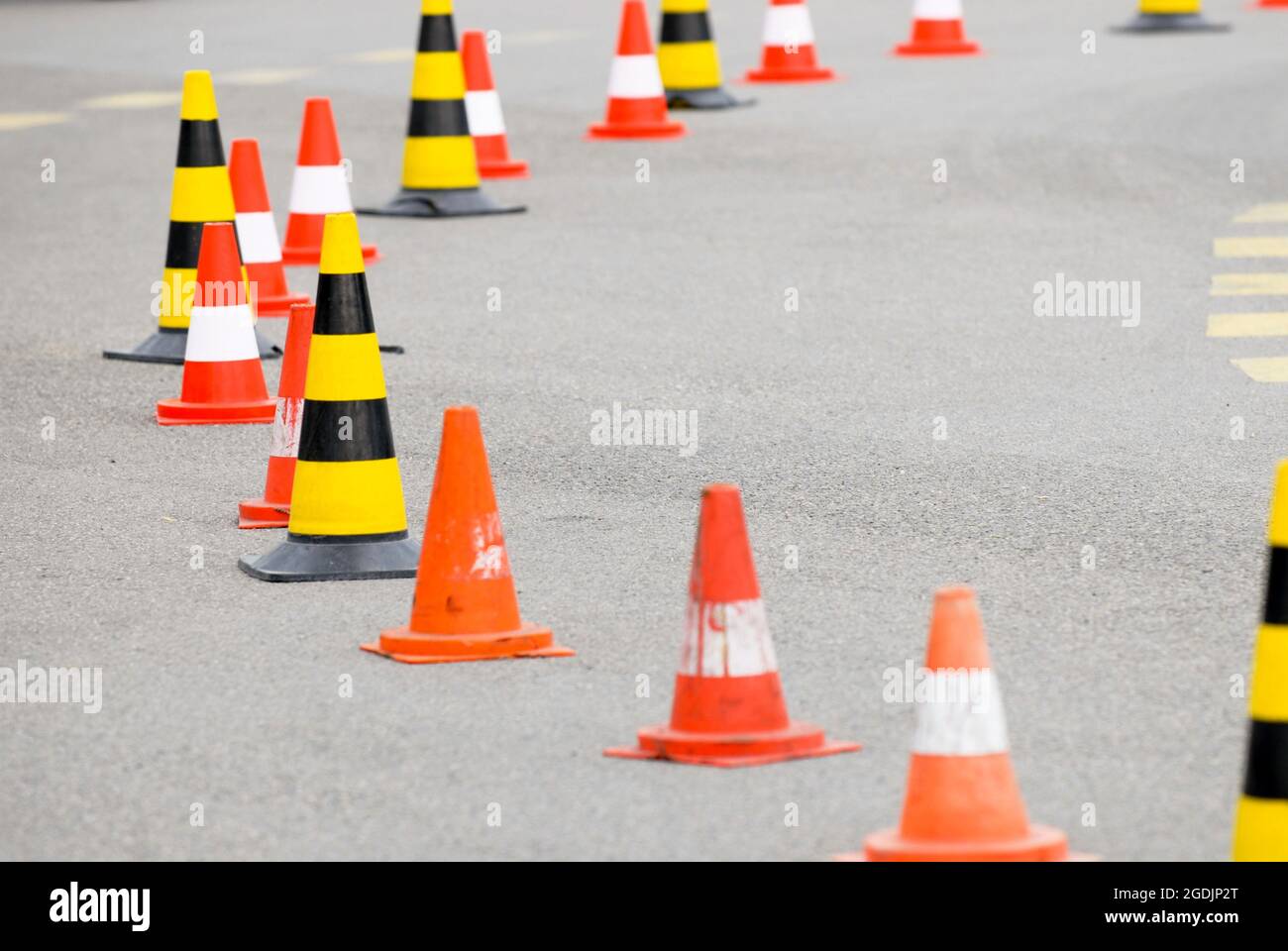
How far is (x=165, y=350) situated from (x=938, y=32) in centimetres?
1001

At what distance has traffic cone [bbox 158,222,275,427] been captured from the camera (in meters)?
9.41

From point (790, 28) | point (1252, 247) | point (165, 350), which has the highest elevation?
point (790, 28)

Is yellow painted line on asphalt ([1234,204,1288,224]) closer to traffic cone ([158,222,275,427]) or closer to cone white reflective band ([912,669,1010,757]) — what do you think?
traffic cone ([158,222,275,427])

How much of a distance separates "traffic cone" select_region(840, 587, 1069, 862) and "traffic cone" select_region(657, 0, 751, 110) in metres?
12.7

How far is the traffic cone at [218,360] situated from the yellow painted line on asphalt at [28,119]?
7.80 meters

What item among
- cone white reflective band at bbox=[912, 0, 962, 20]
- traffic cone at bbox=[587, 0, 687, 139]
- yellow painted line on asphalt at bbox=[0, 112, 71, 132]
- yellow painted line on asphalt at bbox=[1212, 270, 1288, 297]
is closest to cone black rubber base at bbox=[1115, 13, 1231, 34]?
cone white reflective band at bbox=[912, 0, 962, 20]

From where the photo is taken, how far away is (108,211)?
46.7 feet

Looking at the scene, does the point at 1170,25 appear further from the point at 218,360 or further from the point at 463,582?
the point at 463,582

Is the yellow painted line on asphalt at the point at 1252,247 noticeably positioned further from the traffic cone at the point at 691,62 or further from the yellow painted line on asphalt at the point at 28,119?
the yellow painted line on asphalt at the point at 28,119

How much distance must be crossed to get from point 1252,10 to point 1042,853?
18076 mm

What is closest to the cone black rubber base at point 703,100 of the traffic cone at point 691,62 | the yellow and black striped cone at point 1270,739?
the traffic cone at point 691,62

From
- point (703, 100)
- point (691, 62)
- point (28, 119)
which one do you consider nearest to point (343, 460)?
point (703, 100)

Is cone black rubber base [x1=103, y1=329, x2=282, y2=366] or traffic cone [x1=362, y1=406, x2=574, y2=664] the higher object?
traffic cone [x1=362, y1=406, x2=574, y2=664]

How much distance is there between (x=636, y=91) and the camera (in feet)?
53.2
